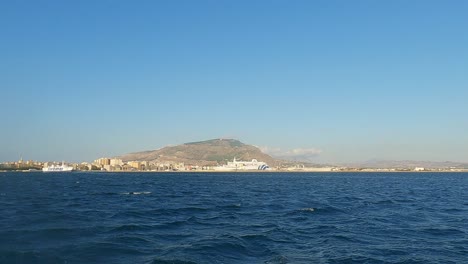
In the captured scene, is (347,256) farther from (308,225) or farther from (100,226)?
(100,226)

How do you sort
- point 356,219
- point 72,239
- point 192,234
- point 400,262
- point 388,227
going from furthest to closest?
point 356,219, point 388,227, point 192,234, point 72,239, point 400,262

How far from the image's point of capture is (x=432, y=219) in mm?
36656

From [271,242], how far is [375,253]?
5.86 m

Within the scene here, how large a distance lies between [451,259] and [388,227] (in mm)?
10356

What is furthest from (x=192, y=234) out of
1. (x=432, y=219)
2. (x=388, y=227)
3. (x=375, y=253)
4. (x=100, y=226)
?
(x=432, y=219)

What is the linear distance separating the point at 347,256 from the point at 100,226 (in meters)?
16.9

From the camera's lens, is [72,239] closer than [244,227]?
Yes

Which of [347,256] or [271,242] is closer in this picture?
[347,256]

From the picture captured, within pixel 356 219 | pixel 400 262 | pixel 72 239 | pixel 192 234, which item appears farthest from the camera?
pixel 356 219

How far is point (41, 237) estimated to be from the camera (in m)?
24.4

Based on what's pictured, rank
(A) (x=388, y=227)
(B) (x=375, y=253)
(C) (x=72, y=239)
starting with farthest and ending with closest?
1. (A) (x=388, y=227)
2. (C) (x=72, y=239)
3. (B) (x=375, y=253)

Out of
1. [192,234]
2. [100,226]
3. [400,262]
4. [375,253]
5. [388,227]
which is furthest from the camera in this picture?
[388,227]

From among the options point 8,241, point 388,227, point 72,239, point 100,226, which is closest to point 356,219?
point 388,227

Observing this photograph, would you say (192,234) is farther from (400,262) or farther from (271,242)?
(400,262)
